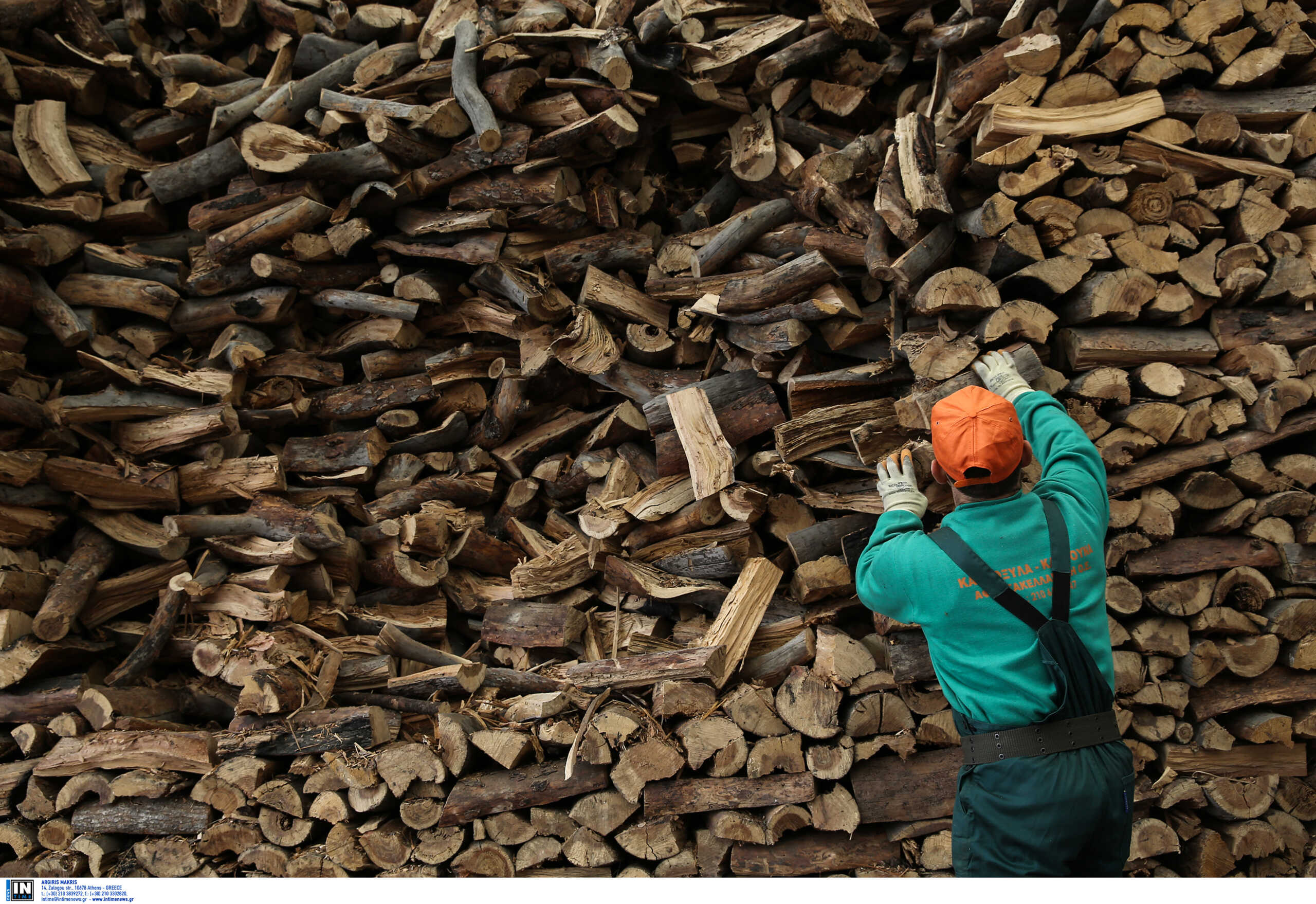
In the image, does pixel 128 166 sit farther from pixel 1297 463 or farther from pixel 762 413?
pixel 1297 463

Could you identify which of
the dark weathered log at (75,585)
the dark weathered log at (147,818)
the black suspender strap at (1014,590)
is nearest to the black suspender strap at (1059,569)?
the black suspender strap at (1014,590)

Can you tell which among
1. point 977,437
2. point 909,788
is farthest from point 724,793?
point 977,437

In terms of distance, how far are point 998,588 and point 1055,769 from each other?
0.58m

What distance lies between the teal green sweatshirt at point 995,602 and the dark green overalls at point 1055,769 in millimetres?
37

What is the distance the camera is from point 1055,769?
256cm

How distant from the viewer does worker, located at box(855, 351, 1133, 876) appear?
255 centimetres

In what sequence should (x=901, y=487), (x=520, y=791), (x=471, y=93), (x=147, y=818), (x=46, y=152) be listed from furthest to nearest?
(x=46, y=152), (x=471, y=93), (x=147, y=818), (x=520, y=791), (x=901, y=487)

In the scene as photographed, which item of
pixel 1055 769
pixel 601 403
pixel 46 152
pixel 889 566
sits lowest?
pixel 601 403

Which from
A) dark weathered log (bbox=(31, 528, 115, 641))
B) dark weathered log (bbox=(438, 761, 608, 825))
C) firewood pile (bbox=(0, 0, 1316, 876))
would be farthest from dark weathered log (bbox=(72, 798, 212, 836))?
dark weathered log (bbox=(438, 761, 608, 825))

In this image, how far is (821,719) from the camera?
350cm

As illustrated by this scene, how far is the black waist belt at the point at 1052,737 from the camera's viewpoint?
2.58 metres

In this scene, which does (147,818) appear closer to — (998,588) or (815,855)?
(815,855)

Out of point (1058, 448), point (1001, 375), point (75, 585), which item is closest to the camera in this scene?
point (1058, 448)

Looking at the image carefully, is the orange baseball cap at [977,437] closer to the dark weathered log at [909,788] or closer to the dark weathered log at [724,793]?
the dark weathered log at [909,788]
